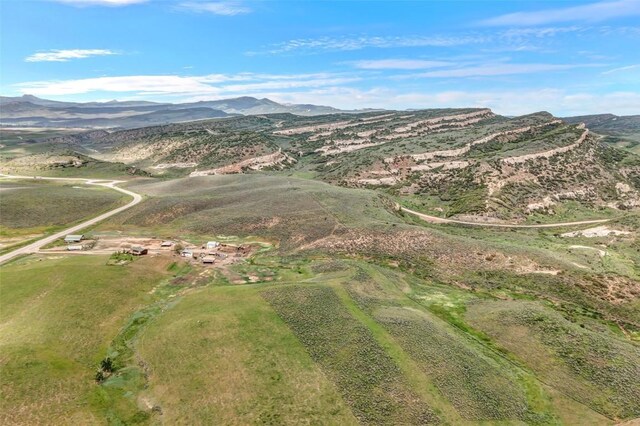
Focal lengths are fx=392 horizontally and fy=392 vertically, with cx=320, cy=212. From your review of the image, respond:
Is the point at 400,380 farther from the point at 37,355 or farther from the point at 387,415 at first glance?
the point at 37,355

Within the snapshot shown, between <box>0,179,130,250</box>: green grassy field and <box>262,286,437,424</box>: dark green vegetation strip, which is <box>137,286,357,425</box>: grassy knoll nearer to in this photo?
<box>262,286,437,424</box>: dark green vegetation strip

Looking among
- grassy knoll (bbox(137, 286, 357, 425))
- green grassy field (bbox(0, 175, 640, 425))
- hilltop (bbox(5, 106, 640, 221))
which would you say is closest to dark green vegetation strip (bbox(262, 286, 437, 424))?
green grassy field (bbox(0, 175, 640, 425))

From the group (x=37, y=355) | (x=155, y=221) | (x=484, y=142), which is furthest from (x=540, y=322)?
(x=484, y=142)

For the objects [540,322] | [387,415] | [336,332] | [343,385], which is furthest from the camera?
[540,322]

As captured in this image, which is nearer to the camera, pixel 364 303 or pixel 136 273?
pixel 364 303

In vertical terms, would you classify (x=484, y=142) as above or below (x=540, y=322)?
above

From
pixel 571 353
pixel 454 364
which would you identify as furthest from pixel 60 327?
pixel 571 353

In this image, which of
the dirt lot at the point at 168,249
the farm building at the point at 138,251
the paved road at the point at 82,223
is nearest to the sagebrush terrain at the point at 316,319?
the dirt lot at the point at 168,249

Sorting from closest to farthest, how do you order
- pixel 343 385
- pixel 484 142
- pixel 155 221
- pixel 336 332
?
pixel 343 385, pixel 336 332, pixel 155 221, pixel 484 142
